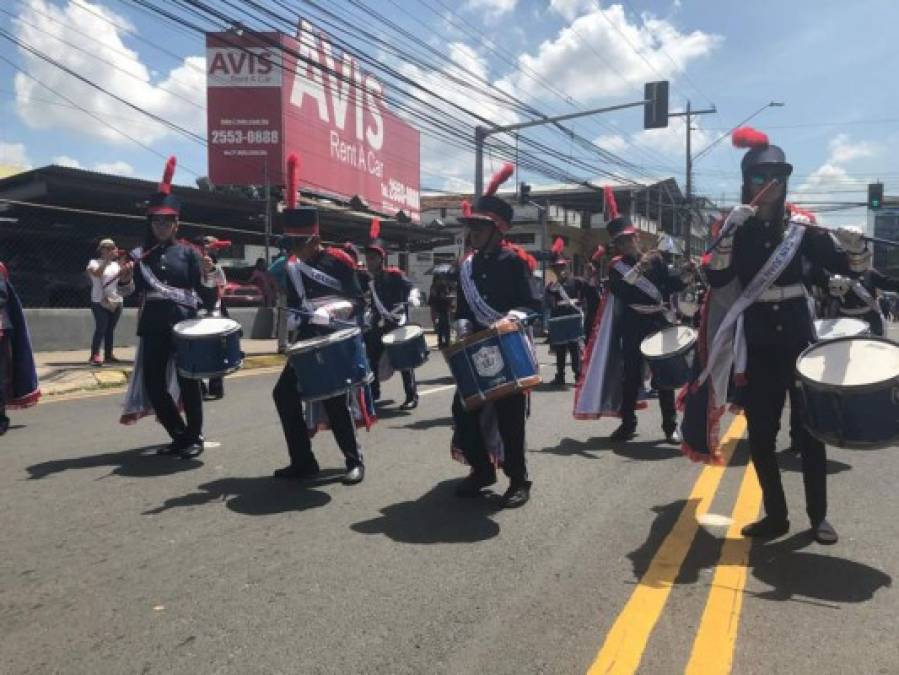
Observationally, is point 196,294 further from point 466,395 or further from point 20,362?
point 466,395

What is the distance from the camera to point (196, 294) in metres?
6.46

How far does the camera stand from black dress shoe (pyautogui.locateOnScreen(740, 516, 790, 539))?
14.4 feet

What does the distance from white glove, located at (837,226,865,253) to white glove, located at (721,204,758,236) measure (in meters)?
0.44

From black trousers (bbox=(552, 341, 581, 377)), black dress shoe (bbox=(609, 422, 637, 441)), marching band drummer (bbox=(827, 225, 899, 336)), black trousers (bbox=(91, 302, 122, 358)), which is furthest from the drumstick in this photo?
black trousers (bbox=(91, 302, 122, 358))

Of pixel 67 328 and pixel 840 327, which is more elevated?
pixel 840 327

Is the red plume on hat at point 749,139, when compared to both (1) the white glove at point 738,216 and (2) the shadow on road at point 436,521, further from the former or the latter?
(2) the shadow on road at point 436,521

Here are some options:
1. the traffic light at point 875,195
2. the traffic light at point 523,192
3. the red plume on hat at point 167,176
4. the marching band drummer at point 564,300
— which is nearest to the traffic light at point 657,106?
the traffic light at point 523,192

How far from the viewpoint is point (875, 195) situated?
29.9 meters

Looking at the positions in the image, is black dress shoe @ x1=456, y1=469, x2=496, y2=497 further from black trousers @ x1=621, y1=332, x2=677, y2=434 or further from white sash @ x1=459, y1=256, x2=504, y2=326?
black trousers @ x1=621, y1=332, x2=677, y2=434

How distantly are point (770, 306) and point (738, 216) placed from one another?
1.86 feet

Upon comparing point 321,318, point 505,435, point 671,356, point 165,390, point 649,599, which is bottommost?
point 649,599

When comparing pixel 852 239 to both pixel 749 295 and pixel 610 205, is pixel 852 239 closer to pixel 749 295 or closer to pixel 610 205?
pixel 749 295

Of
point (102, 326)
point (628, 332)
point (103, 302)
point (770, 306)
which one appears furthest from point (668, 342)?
point (102, 326)

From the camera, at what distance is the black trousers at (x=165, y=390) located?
6.25 metres
